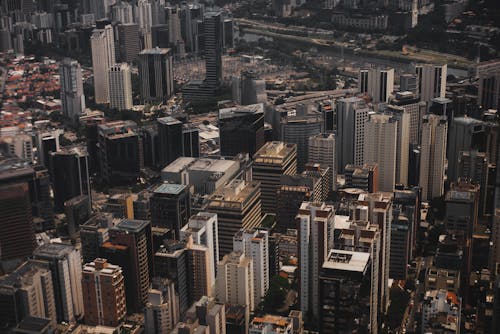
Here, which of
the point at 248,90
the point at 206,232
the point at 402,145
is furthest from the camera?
the point at 248,90

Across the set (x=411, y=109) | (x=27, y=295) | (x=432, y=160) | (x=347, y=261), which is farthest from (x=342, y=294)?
(x=411, y=109)

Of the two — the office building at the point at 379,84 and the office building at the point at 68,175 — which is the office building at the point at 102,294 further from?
the office building at the point at 379,84

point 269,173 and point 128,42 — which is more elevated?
point 128,42

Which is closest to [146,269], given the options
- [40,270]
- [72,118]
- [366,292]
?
[40,270]

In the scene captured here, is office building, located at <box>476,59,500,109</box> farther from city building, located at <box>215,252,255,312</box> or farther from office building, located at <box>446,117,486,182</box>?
city building, located at <box>215,252,255,312</box>

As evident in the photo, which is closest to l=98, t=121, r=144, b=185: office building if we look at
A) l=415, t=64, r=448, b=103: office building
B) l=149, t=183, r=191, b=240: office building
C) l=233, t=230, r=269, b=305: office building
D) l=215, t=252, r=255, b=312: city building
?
l=149, t=183, r=191, b=240: office building

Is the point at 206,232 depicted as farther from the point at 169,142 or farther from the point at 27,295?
the point at 169,142
